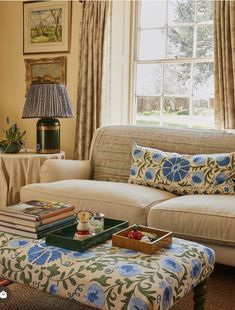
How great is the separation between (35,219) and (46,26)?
2.84 m

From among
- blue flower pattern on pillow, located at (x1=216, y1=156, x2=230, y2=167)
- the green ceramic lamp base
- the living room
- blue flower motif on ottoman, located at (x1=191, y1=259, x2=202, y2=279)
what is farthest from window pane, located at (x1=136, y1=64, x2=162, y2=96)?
blue flower motif on ottoman, located at (x1=191, y1=259, x2=202, y2=279)

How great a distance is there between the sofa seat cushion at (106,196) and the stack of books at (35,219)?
0.53 m

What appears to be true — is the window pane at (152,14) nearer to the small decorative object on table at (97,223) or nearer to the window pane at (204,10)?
the window pane at (204,10)

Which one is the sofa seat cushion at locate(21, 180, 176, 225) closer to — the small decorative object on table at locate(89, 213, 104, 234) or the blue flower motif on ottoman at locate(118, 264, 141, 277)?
the small decorative object on table at locate(89, 213, 104, 234)

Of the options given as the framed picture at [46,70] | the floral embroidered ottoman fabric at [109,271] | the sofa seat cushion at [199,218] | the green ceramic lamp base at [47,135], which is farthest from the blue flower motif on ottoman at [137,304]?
the framed picture at [46,70]

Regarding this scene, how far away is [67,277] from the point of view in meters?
1.48

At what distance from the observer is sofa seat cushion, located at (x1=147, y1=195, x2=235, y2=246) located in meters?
2.20

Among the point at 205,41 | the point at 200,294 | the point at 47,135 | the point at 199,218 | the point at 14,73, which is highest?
the point at 205,41

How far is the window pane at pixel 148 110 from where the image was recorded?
3.99 metres

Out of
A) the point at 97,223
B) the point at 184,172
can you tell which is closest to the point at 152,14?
the point at 184,172

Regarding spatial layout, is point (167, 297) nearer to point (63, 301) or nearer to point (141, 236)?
point (141, 236)

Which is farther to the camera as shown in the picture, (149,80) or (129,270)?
(149,80)

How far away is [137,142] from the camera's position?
124 inches

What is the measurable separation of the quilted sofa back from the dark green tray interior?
1.22m
